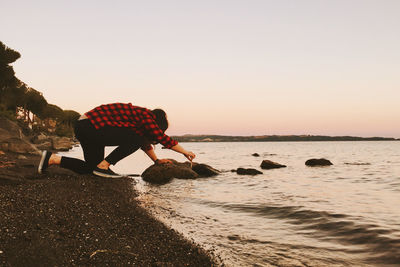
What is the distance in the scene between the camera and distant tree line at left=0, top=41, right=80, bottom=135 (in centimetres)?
3752

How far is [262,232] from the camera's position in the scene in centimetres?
555

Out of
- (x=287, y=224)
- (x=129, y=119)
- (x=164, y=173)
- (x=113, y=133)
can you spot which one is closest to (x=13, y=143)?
(x=164, y=173)

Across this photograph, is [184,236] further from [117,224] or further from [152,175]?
[152,175]

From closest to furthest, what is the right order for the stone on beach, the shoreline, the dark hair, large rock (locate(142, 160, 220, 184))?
the shoreline, the dark hair, large rock (locate(142, 160, 220, 184)), the stone on beach

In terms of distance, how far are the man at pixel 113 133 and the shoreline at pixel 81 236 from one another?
737mm

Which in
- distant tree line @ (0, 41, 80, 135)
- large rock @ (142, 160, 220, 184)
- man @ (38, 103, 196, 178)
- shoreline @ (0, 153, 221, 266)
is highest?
distant tree line @ (0, 41, 80, 135)

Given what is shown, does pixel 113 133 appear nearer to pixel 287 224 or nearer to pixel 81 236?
pixel 81 236

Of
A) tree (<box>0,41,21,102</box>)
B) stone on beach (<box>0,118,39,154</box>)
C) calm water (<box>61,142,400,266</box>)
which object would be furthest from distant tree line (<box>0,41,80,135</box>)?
calm water (<box>61,142,400,266</box>)

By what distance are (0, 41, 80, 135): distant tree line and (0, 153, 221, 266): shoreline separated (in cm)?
3567

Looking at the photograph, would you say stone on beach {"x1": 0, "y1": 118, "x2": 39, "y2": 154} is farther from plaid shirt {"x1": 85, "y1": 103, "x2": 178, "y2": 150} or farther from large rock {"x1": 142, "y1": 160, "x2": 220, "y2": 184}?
plaid shirt {"x1": 85, "y1": 103, "x2": 178, "y2": 150}

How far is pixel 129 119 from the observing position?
19.0 ft

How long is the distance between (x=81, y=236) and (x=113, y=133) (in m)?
2.42

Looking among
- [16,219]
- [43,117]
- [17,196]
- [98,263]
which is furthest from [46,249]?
[43,117]

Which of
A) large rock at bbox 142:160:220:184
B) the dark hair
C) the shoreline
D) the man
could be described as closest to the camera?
the shoreline
